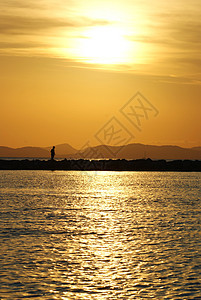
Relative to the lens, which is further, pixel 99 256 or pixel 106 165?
→ pixel 106 165

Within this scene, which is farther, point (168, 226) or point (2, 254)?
point (168, 226)

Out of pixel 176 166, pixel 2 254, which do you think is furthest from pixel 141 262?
pixel 176 166

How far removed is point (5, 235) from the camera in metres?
27.5

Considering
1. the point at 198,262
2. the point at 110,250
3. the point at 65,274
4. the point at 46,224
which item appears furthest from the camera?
the point at 46,224

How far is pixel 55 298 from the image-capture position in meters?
15.8

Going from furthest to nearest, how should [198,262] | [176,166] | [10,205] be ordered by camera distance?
1. [176,166]
2. [10,205]
3. [198,262]

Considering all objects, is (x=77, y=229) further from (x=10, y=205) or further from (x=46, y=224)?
(x=10, y=205)

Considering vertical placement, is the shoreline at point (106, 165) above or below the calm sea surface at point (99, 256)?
above

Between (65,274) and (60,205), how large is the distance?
30606mm

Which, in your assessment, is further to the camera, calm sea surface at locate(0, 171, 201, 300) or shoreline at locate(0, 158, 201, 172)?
shoreline at locate(0, 158, 201, 172)

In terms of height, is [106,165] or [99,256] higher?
[106,165]

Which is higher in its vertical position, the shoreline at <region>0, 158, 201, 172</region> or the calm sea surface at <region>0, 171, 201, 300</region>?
the shoreline at <region>0, 158, 201, 172</region>

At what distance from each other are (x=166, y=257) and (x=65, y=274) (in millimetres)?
5478

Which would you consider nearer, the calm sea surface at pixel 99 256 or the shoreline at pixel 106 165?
the calm sea surface at pixel 99 256
